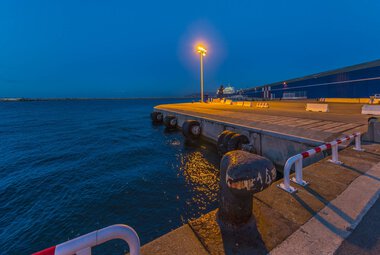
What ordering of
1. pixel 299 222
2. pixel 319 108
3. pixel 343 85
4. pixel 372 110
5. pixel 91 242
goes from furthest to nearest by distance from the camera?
pixel 343 85, pixel 319 108, pixel 372 110, pixel 299 222, pixel 91 242

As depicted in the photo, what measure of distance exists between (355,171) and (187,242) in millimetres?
5118

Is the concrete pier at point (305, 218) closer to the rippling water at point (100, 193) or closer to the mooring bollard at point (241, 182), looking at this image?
the mooring bollard at point (241, 182)

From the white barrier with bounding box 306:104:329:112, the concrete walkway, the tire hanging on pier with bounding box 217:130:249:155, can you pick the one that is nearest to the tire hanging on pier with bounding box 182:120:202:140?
the tire hanging on pier with bounding box 217:130:249:155

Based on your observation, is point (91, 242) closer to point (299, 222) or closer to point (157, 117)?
point (299, 222)

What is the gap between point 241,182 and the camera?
243 cm

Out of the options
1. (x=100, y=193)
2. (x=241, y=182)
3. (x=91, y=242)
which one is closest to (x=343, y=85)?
(x=241, y=182)

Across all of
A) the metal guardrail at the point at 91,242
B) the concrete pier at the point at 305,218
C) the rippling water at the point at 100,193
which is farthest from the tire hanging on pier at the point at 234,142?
the metal guardrail at the point at 91,242

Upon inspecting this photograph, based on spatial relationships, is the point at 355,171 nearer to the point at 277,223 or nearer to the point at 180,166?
the point at 277,223

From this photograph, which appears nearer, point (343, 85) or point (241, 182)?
point (241, 182)

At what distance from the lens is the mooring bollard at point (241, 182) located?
2.43 meters

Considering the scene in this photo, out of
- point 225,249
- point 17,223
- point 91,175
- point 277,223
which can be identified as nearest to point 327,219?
point 277,223

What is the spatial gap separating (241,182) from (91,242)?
1891 mm

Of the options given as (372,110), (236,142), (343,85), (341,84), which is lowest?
(236,142)

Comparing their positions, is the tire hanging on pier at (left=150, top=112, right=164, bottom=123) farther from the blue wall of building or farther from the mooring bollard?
the blue wall of building
